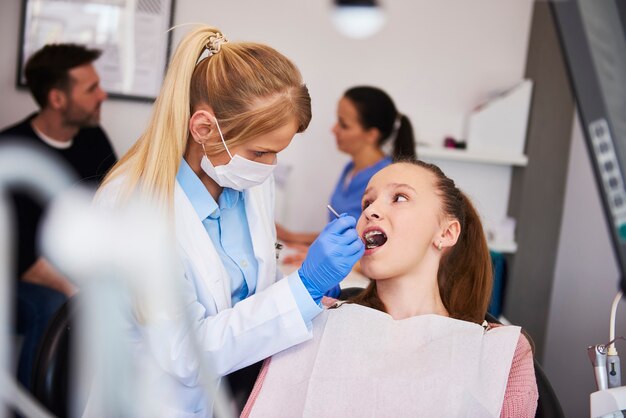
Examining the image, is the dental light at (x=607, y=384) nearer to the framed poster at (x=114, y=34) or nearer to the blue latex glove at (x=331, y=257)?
the blue latex glove at (x=331, y=257)

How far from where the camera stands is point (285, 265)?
84.7 inches

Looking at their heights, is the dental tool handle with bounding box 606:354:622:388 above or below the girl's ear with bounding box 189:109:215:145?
below

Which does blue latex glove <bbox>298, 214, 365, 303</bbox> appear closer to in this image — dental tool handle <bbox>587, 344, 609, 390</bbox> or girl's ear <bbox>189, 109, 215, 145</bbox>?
girl's ear <bbox>189, 109, 215, 145</bbox>

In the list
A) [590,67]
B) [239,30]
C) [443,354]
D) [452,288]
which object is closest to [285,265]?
[452,288]

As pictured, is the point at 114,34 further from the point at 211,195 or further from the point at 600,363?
the point at 600,363

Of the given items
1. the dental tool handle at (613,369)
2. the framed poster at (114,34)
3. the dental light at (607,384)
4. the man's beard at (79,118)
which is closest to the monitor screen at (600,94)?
the dental light at (607,384)

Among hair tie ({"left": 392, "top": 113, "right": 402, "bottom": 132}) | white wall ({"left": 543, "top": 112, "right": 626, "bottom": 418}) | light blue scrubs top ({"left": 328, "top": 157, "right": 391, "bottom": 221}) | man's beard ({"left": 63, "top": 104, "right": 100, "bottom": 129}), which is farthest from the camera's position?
hair tie ({"left": 392, "top": 113, "right": 402, "bottom": 132})

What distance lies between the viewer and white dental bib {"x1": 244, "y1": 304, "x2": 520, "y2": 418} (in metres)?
1.13

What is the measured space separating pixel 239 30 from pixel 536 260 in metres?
1.66

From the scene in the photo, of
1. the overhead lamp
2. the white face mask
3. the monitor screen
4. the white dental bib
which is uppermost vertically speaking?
the monitor screen

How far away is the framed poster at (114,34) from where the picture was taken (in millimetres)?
2855

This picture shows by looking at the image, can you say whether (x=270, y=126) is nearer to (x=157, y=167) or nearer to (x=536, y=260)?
(x=157, y=167)

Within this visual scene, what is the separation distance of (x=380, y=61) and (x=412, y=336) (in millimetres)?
2058

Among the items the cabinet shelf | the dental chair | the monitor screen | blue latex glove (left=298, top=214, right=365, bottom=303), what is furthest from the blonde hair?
the cabinet shelf
